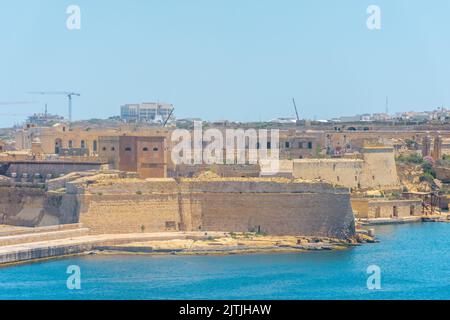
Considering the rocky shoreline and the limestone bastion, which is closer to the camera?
the rocky shoreline

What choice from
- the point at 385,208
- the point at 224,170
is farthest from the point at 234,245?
the point at 385,208

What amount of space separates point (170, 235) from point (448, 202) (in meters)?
15.6

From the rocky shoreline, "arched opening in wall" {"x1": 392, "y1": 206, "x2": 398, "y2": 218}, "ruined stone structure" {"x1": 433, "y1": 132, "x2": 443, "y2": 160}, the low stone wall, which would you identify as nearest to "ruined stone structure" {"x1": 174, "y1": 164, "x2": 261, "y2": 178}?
the rocky shoreline

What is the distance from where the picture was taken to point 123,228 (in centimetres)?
2694

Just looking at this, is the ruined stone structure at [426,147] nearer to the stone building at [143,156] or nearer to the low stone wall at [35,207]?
the stone building at [143,156]

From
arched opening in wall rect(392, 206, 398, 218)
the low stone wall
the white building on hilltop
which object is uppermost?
the white building on hilltop

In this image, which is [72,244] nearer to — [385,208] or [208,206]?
[208,206]

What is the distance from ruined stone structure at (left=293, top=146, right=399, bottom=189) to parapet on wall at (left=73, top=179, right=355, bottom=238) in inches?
219

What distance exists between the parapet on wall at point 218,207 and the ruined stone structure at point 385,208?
20.8 ft

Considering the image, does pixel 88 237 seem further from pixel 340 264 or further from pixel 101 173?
pixel 340 264

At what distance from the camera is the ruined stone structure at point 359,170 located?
1337 inches

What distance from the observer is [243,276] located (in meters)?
22.0

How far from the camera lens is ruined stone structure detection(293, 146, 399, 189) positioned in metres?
34.0

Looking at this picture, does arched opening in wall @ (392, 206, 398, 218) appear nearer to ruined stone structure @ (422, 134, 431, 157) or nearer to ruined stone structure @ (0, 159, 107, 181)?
ruined stone structure @ (0, 159, 107, 181)
